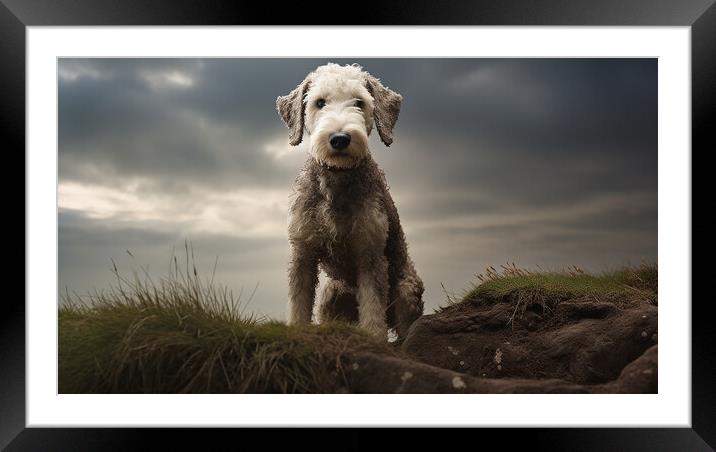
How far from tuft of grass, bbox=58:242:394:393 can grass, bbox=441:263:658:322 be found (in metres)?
2.31

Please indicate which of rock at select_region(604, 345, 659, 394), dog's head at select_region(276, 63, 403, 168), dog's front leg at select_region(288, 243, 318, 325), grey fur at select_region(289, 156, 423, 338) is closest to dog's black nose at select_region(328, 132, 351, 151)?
dog's head at select_region(276, 63, 403, 168)

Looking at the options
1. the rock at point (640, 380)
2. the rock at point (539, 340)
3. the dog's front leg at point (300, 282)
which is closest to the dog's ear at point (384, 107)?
the dog's front leg at point (300, 282)

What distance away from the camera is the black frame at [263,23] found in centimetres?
532

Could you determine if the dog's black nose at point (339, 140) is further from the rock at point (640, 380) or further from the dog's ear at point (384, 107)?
the rock at point (640, 380)

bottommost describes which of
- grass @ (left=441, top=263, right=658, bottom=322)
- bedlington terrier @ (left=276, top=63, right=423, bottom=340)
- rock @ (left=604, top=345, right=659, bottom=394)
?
rock @ (left=604, top=345, right=659, bottom=394)

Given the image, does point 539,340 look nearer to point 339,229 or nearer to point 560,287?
point 560,287

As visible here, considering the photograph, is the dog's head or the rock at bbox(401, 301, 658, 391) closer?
the dog's head

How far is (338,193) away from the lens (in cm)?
645

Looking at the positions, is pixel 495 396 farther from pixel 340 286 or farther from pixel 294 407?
pixel 340 286

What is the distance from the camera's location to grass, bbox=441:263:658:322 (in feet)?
24.5

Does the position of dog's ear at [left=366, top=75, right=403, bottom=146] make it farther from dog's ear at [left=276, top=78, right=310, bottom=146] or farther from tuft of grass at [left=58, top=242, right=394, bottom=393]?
tuft of grass at [left=58, top=242, right=394, bottom=393]

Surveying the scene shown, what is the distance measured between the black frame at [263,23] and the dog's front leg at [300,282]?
152 cm

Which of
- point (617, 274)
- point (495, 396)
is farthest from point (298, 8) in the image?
point (617, 274)

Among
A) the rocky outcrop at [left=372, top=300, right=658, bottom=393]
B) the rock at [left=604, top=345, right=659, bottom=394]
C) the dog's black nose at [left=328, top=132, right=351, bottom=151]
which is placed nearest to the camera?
the rock at [left=604, top=345, right=659, bottom=394]
